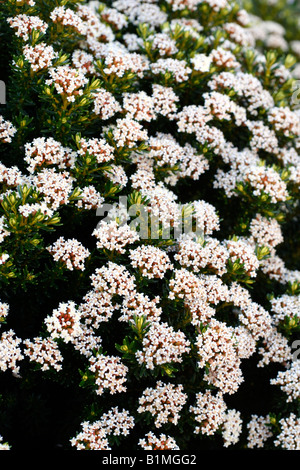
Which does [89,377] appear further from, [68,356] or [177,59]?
[177,59]

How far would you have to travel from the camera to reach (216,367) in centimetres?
486

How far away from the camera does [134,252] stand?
4.62 m

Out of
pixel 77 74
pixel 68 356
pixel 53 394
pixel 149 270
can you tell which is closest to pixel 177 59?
pixel 77 74

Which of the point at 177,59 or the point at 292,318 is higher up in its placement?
the point at 177,59

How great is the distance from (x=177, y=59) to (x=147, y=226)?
8.94ft

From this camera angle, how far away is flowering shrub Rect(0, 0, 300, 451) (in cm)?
438

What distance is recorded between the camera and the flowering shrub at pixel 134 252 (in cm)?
438

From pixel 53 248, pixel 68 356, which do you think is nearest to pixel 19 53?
pixel 53 248

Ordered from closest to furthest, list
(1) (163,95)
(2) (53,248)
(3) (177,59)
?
(2) (53,248)
(1) (163,95)
(3) (177,59)

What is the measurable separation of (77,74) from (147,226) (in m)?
1.83

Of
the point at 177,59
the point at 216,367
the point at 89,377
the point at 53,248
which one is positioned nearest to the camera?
the point at 89,377

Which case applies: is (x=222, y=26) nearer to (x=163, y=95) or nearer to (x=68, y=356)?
(x=163, y=95)

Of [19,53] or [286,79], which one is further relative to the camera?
[286,79]

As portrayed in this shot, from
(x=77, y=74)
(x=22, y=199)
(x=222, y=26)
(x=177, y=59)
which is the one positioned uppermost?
(x=222, y=26)
